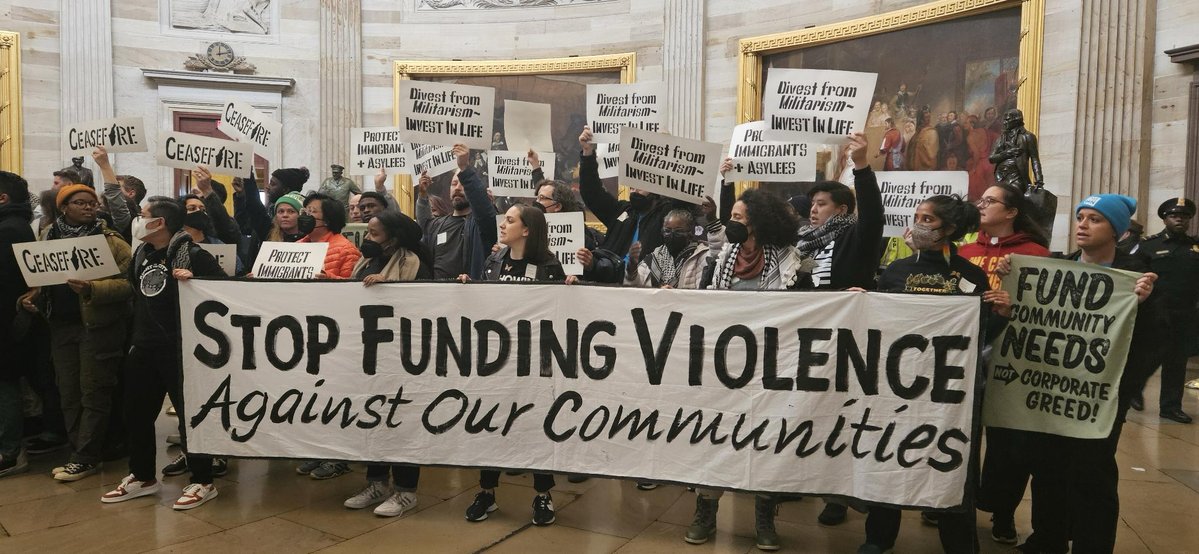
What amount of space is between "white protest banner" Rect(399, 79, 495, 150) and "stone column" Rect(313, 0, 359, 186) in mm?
9854

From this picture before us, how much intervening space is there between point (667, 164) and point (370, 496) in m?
2.98

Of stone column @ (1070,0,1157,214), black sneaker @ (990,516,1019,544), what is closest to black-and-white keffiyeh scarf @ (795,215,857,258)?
black sneaker @ (990,516,1019,544)

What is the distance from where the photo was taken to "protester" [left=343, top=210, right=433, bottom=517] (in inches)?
194

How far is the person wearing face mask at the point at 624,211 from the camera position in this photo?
19.9 feet

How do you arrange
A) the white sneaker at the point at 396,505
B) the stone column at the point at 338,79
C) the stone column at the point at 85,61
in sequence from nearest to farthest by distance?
the white sneaker at the point at 396,505 < the stone column at the point at 85,61 < the stone column at the point at 338,79

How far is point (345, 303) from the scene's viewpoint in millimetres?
→ 4809

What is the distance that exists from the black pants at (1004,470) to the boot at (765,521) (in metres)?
1.13

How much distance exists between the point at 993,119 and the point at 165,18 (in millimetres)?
14379

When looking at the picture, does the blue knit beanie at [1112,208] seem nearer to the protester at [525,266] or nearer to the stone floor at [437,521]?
the stone floor at [437,521]

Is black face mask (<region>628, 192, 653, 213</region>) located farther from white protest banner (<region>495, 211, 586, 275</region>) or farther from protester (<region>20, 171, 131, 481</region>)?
protester (<region>20, 171, 131, 481</region>)

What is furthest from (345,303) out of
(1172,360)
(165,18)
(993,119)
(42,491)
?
(165,18)

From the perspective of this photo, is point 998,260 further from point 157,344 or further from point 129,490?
point 129,490

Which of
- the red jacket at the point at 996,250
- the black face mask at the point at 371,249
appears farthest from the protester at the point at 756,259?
the black face mask at the point at 371,249

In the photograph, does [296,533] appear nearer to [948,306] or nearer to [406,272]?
[406,272]
